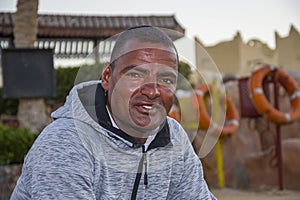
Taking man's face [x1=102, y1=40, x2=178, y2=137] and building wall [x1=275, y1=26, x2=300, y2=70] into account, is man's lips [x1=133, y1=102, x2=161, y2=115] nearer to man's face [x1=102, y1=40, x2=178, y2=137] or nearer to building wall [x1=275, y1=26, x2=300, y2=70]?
man's face [x1=102, y1=40, x2=178, y2=137]

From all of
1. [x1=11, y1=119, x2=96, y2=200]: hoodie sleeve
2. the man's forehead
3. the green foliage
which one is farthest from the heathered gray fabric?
the green foliage

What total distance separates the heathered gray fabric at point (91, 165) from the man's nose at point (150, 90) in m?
0.18

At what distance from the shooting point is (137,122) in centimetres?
163

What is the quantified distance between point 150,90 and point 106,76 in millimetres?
162

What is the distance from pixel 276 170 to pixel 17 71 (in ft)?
11.8

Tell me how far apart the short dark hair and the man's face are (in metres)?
0.01

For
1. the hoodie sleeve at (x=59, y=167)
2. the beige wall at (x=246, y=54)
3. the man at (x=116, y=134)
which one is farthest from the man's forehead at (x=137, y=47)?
the beige wall at (x=246, y=54)

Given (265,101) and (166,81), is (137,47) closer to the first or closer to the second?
(166,81)

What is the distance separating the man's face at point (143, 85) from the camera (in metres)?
1.59

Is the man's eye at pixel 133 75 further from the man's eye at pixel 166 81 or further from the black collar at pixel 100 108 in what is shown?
the black collar at pixel 100 108

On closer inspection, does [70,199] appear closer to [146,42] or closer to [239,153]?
[146,42]

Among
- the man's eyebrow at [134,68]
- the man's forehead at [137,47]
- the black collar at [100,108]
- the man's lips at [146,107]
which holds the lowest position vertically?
the black collar at [100,108]

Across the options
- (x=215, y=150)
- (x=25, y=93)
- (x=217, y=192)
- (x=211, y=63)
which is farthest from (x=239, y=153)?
(x=211, y=63)

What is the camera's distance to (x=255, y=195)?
25.3 ft
